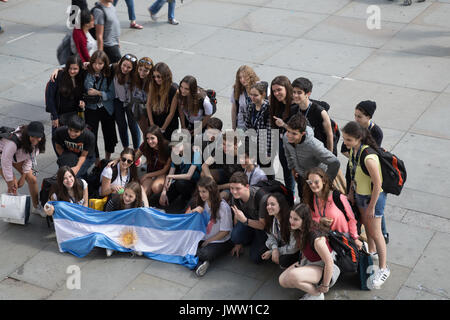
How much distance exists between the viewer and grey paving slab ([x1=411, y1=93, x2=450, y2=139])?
9.48 metres

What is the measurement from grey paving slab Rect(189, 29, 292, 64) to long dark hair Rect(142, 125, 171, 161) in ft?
14.8

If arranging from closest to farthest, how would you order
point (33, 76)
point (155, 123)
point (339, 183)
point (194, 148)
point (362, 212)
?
point (362, 212) < point (339, 183) < point (194, 148) < point (155, 123) < point (33, 76)

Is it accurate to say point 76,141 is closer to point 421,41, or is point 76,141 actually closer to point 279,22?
point 279,22

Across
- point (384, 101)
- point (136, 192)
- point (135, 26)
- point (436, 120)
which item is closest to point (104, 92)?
point (136, 192)

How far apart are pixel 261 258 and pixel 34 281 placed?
7.85ft

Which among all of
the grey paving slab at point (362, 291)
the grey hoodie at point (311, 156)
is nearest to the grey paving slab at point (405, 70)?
the grey hoodie at point (311, 156)

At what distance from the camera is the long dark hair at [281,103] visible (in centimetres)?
716

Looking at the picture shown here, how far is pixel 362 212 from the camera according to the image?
661 centimetres

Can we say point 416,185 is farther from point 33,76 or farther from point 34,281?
point 33,76

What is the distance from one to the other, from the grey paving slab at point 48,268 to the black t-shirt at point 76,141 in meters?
1.29

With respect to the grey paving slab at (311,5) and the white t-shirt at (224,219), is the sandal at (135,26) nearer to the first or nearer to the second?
the grey paving slab at (311,5)

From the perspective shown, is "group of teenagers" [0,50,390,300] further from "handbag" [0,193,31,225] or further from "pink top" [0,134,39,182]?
"handbag" [0,193,31,225]
